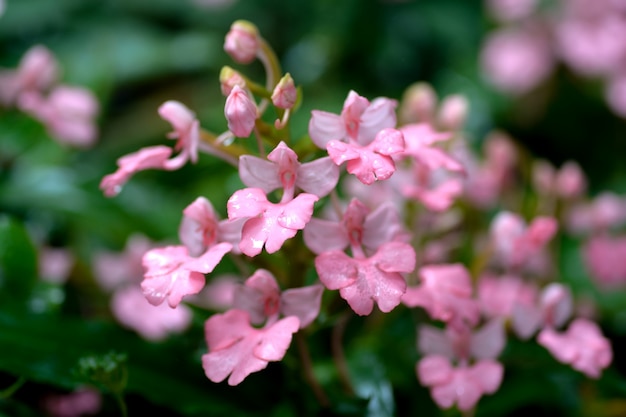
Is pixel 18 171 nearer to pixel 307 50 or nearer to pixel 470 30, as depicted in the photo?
pixel 307 50

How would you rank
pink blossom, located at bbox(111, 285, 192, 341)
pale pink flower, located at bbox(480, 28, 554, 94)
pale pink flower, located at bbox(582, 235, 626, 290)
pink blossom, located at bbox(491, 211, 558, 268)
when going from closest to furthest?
pink blossom, located at bbox(491, 211, 558, 268) → pink blossom, located at bbox(111, 285, 192, 341) → pale pink flower, located at bbox(582, 235, 626, 290) → pale pink flower, located at bbox(480, 28, 554, 94)

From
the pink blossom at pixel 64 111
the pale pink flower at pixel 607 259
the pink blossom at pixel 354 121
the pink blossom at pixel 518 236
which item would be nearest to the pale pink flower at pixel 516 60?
the pale pink flower at pixel 607 259

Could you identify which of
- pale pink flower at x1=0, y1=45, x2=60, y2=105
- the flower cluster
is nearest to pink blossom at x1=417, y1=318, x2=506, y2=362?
the flower cluster

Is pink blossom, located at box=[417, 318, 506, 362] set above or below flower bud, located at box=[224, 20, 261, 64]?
below

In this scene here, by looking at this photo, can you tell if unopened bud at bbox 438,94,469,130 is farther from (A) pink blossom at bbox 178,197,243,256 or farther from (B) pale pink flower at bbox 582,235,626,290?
(A) pink blossom at bbox 178,197,243,256

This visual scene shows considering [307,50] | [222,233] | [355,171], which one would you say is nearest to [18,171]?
[222,233]

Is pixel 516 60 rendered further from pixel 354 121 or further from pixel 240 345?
pixel 240 345

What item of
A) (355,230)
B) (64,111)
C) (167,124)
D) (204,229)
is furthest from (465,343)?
(167,124)
